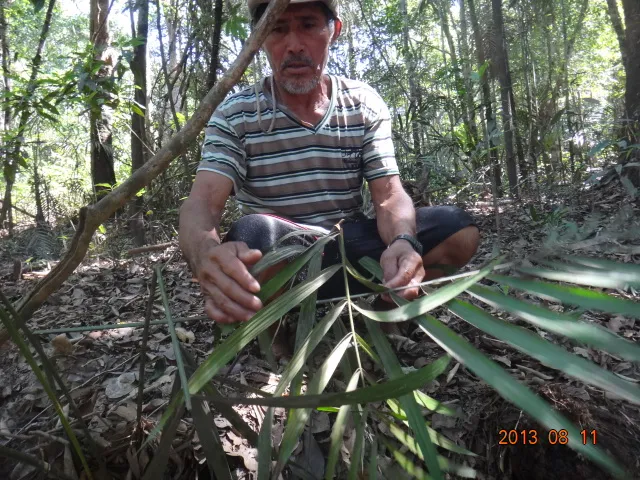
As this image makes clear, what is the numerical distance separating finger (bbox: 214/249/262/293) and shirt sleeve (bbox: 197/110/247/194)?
0.64 metres

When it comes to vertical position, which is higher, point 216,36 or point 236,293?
point 216,36

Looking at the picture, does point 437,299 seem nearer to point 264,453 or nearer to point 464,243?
point 264,453

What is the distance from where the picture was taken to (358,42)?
7105mm

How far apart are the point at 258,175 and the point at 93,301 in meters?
1.09

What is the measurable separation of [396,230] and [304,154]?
0.49 metres

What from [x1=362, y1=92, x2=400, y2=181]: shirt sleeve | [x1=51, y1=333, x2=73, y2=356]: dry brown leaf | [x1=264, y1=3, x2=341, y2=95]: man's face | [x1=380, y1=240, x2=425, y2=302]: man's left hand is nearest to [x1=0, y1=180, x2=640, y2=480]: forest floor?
[x1=51, y1=333, x2=73, y2=356]: dry brown leaf

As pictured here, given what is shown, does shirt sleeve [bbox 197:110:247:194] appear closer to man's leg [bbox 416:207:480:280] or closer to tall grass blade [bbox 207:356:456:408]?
man's leg [bbox 416:207:480:280]

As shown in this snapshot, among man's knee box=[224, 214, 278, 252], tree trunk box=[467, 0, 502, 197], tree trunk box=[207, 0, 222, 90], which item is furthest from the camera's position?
tree trunk box=[467, 0, 502, 197]

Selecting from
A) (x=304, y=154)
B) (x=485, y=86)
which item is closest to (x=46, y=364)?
(x=304, y=154)

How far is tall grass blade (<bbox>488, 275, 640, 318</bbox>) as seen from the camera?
0.50 m

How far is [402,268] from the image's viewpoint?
1.06 m

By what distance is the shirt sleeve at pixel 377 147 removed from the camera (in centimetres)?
173

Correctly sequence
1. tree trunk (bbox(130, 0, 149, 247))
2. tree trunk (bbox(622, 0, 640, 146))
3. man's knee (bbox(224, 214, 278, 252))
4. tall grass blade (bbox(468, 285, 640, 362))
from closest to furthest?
tall grass blade (bbox(468, 285, 640, 362))
man's knee (bbox(224, 214, 278, 252))
tree trunk (bbox(622, 0, 640, 146))
tree trunk (bbox(130, 0, 149, 247))

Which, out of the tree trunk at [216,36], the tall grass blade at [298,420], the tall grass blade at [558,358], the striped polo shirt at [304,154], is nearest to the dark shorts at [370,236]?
the striped polo shirt at [304,154]
